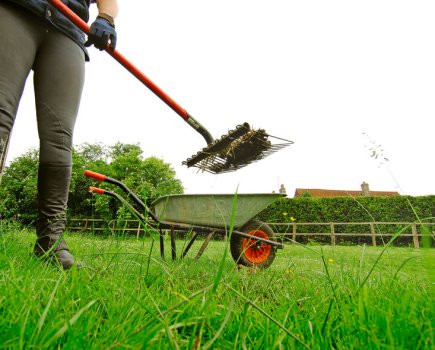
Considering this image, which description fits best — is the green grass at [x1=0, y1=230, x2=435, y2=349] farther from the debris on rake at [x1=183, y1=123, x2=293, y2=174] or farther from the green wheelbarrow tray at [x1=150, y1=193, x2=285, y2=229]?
the green wheelbarrow tray at [x1=150, y1=193, x2=285, y2=229]

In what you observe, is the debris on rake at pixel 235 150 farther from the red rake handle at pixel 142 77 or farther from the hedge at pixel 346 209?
the hedge at pixel 346 209

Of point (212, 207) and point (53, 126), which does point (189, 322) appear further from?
point (212, 207)

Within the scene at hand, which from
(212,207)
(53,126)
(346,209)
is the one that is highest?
→ (346,209)

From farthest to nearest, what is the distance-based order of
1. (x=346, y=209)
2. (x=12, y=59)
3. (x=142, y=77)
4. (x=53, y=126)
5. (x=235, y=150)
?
(x=346, y=209)
(x=235, y=150)
(x=142, y=77)
(x=53, y=126)
(x=12, y=59)

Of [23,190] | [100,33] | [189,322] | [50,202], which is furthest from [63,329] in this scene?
[23,190]

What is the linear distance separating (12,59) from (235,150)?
1.70 meters

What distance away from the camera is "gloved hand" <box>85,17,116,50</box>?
1.61 meters

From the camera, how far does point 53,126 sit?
1.41m

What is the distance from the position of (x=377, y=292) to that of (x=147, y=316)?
698 millimetres

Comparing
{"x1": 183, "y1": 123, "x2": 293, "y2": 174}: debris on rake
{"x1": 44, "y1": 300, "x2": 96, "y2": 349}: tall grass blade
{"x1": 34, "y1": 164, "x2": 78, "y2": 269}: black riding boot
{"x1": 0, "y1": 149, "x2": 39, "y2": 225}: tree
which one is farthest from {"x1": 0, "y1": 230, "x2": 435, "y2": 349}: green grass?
{"x1": 0, "y1": 149, "x2": 39, "y2": 225}: tree

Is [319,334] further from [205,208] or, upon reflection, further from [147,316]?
[205,208]

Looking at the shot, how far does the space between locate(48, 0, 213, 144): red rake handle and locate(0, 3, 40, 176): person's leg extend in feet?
0.60

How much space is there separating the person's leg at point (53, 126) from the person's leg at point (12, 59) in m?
0.10

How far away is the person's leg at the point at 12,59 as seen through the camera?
120cm
